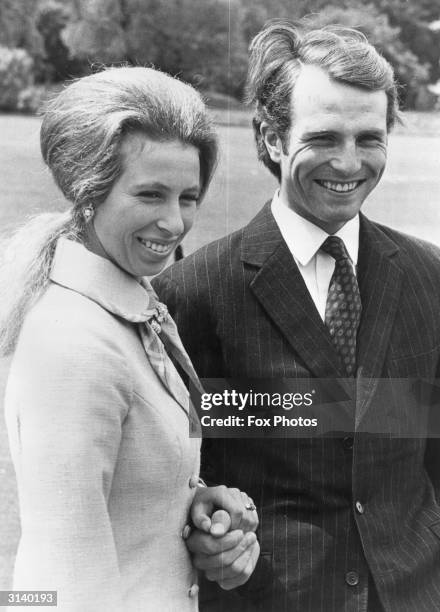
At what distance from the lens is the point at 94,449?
3.65ft

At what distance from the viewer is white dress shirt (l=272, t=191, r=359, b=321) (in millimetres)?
1687

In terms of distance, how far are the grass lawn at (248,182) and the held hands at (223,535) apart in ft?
2.02

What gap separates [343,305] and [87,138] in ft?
2.26

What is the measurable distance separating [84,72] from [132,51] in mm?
124

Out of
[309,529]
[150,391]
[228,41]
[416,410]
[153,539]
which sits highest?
[228,41]

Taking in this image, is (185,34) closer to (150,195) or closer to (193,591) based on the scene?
(150,195)

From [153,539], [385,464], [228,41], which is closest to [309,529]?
[385,464]

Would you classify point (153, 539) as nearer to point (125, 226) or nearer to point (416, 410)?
point (125, 226)

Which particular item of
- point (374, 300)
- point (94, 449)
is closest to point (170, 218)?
point (94, 449)

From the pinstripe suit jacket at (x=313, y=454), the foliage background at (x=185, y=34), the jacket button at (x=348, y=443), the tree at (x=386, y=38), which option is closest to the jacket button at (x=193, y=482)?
the pinstripe suit jacket at (x=313, y=454)

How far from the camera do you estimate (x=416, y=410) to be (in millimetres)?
1706

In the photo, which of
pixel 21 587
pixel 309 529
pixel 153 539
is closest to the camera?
pixel 21 587

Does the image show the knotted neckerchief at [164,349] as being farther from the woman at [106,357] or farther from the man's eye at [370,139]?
the man's eye at [370,139]

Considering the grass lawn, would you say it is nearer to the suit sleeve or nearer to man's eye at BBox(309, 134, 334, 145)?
man's eye at BBox(309, 134, 334, 145)
